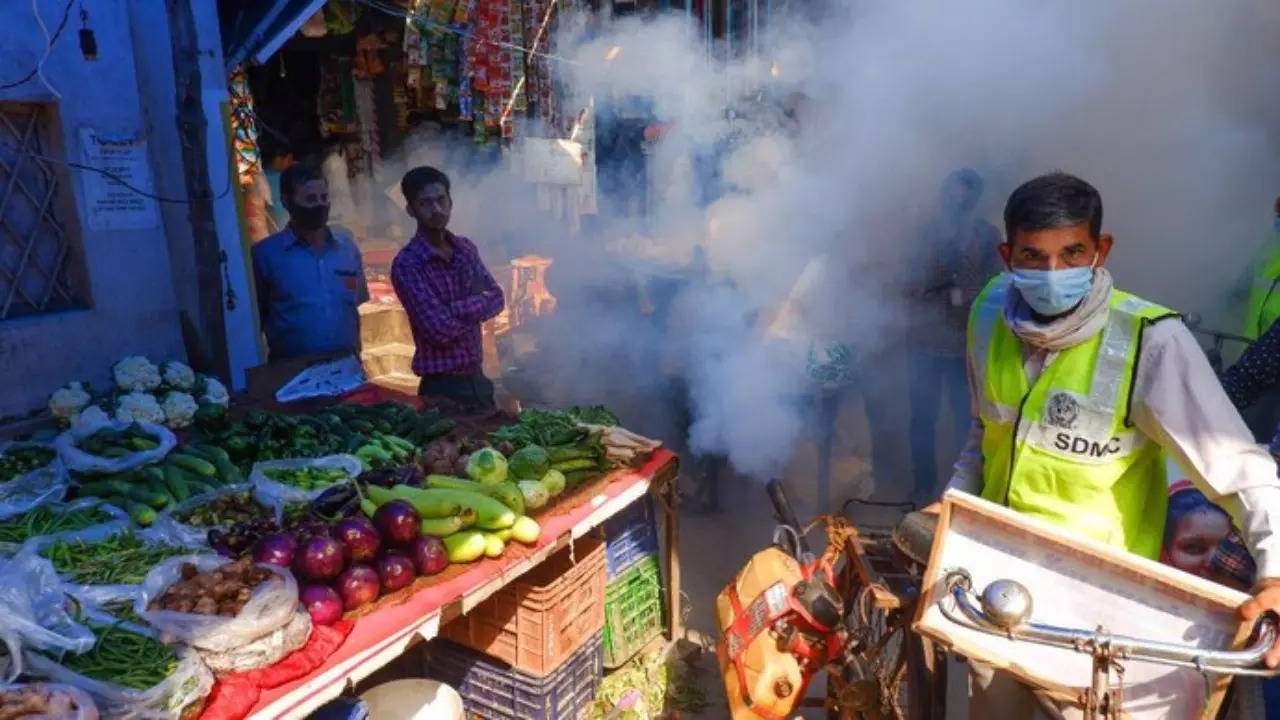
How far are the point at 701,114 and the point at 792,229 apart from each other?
3.01 metres

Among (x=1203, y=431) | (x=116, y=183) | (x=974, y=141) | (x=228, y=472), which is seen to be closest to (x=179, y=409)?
(x=228, y=472)

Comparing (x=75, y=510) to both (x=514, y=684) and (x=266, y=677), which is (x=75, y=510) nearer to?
(x=266, y=677)

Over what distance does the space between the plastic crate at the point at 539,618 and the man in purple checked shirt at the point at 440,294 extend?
1.38 meters

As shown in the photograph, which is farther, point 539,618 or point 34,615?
point 539,618

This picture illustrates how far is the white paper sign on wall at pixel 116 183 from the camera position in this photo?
4.74 metres

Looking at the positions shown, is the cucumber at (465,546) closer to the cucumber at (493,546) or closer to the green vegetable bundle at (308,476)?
the cucumber at (493,546)

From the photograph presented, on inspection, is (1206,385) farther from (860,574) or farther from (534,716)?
(534,716)

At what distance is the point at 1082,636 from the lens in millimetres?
1782

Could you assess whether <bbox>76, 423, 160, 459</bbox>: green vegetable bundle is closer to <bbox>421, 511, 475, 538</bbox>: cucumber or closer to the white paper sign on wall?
<bbox>421, 511, 475, 538</bbox>: cucumber

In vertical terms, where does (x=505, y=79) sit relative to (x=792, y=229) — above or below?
above

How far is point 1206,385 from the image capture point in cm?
208

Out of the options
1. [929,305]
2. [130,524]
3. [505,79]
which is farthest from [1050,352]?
[505,79]

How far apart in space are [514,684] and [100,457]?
6.59 ft

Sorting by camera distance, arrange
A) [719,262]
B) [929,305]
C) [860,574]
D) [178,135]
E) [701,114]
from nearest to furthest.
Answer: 1. [860,574]
2. [178,135]
3. [929,305]
4. [719,262]
5. [701,114]
